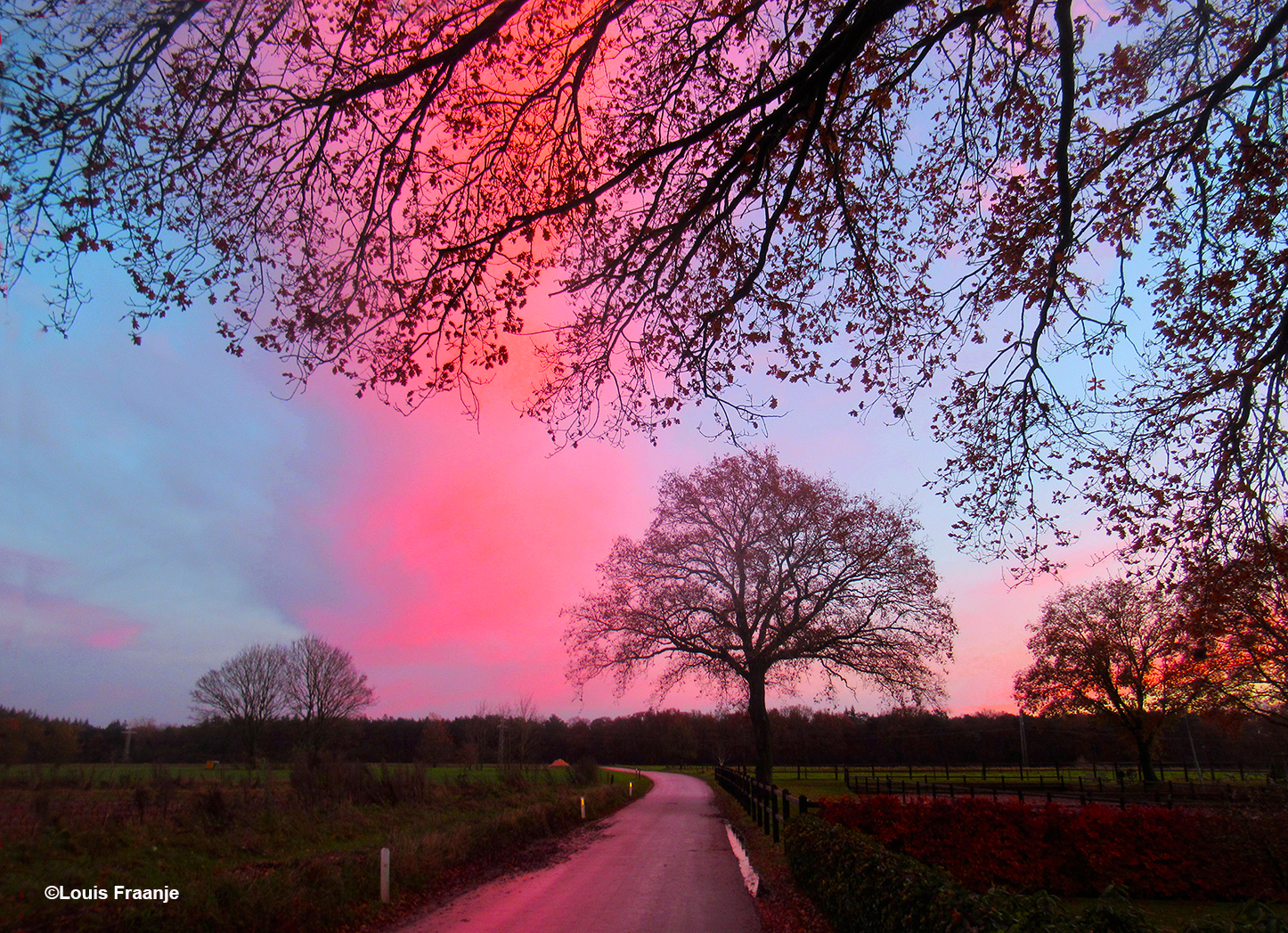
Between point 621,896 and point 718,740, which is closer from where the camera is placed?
point 621,896

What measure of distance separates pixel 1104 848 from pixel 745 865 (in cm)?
583

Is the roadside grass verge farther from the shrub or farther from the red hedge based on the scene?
the red hedge

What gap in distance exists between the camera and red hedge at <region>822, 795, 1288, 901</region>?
1098cm

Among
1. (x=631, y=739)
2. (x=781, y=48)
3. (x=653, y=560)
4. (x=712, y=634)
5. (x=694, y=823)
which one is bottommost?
(x=631, y=739)

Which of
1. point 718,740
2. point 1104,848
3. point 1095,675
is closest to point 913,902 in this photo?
point 1104,848

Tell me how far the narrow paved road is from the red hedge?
100 inches

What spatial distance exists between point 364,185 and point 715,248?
3.41 meters

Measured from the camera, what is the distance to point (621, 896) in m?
9.41

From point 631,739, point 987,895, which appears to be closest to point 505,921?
point 987,895

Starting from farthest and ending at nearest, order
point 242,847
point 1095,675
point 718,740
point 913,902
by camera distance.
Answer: point 718,740 → point 1095,675 → point 242,847 → point 913,902

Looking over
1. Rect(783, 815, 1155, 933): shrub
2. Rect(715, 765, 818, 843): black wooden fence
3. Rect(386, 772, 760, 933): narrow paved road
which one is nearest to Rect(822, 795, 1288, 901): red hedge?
Rect(715, 765, 818, 843): black wooden fence

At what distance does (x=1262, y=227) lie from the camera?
6.55 metres

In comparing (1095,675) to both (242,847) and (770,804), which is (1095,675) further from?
(242,847)

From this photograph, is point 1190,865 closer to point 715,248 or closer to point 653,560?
point 715,248
